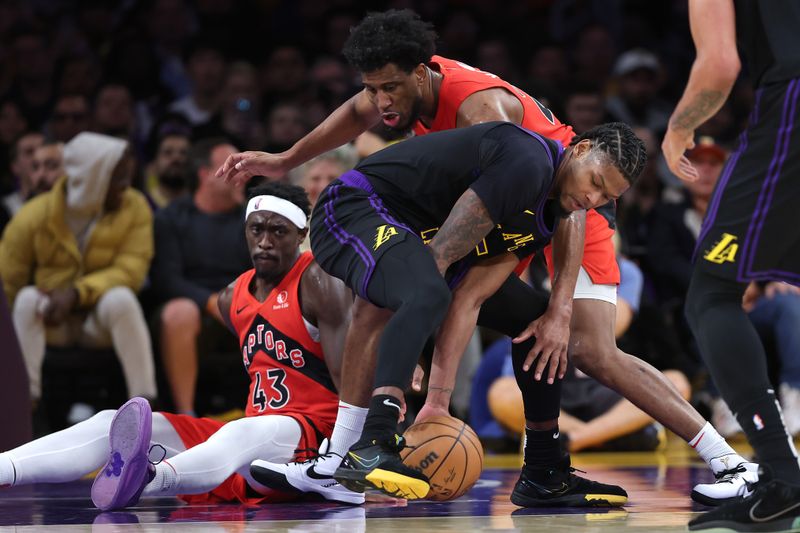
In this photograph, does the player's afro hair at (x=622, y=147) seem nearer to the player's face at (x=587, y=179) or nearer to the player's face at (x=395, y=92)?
the player's face at (x=587, y=179)

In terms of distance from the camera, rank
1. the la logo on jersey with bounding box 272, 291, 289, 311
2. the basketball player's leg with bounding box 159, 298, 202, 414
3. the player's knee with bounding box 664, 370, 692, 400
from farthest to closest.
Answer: the player's knee with bounding box 664, 370, 692, 400, the basketball player's leg with bounding box 159, 298, 202, 414, the la logo on jersey with bounding box 272, 291, 289, 311

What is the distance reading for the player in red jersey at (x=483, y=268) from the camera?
419 centimetres

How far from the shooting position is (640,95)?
33.9ft

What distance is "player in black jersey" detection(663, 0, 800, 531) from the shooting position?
3.32 metres

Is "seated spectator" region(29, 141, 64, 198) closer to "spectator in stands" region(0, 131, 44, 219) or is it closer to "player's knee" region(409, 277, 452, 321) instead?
"spectator in stands" region(0, 131, 44, 219)

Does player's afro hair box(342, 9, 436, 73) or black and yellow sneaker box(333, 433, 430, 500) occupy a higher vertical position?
player's afro hair box(342, 9, 436, 73)

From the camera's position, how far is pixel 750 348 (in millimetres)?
3357

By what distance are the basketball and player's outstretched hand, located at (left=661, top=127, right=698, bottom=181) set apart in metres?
1.19

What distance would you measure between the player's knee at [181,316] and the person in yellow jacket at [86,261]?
0.18 m

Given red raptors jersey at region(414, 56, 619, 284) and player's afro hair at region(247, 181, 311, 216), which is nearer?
red raptors jersey at region(414, 56, 619, 284)

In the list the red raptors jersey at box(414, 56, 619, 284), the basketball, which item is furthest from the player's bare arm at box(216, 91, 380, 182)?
the basketball

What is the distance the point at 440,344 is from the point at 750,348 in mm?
1160

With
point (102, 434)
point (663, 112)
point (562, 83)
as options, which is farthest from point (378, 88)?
point (663, 112)

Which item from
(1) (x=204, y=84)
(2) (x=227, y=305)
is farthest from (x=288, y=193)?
(1) (x=204, y=84)
